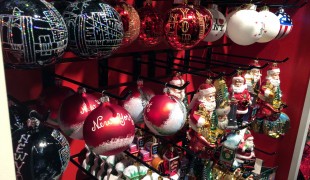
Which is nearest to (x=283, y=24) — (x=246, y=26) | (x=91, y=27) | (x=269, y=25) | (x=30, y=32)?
(x=269, y=25)

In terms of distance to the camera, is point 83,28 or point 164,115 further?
point 164,115

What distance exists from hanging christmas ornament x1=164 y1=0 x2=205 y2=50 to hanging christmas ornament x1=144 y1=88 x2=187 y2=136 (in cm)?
17

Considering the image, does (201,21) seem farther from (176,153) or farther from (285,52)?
(285,52)

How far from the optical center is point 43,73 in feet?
2.79

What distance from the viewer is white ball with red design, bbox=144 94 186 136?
29.9 inches

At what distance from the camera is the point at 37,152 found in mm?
524

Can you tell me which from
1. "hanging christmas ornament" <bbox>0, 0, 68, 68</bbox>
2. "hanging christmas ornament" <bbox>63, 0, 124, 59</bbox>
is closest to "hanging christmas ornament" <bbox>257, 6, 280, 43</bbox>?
"hanging christmas ornament" <bbox>63, 0, 124, 59</bbox>

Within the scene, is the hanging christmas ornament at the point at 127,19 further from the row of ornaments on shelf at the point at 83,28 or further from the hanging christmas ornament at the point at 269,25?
the hanging christmas ornament at the point at 269,25

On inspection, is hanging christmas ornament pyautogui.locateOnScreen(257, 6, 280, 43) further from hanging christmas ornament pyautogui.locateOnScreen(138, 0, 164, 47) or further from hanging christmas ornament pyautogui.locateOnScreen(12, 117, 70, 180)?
hanging christmas ornament pyautogui.locateOnScreen(12, 117, 70, 180)

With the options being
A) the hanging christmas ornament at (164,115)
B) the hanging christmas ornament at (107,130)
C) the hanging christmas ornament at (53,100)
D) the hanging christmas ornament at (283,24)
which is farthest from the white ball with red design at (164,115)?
the hanging christmas ornament at (283,24)

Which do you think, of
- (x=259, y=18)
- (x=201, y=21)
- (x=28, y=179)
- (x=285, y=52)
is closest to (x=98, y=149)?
(x=28, y=179)

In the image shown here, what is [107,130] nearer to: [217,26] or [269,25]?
[217,26]

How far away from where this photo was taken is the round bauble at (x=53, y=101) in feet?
2.43

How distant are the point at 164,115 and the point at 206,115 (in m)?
0.23
